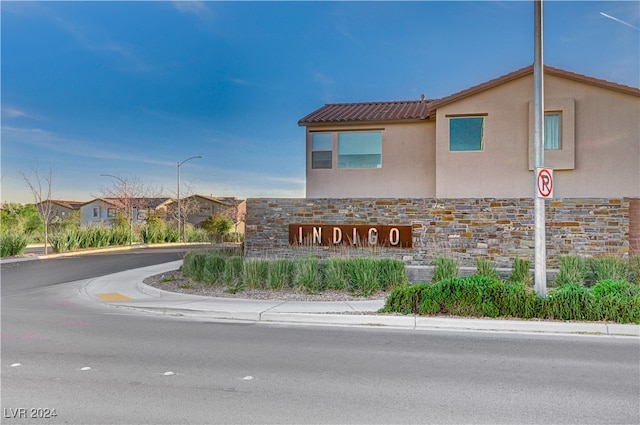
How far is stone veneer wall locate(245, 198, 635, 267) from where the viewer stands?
45.1 ft

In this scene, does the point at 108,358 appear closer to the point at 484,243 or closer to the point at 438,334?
the point at 438,334

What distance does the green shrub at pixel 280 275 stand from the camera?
1272 centimetres

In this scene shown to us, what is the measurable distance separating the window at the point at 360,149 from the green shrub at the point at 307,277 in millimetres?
7979

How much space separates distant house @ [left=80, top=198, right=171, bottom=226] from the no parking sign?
3618cm

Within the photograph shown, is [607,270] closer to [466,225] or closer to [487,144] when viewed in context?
[466,225]

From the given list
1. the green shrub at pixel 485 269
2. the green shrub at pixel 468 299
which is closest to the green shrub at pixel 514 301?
the green shrub at pixel 468 299

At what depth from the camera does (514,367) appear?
6.47m

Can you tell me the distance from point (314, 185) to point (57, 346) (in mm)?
13636

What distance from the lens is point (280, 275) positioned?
502 inches

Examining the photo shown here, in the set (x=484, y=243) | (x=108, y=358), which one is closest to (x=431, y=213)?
(x=484, y=243)

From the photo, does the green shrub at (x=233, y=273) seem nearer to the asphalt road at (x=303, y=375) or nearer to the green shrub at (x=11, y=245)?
the asphalt road at (x=303, y=375)

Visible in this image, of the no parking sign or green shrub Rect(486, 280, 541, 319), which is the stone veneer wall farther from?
the no parking sign

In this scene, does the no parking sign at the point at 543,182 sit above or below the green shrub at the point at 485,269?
above

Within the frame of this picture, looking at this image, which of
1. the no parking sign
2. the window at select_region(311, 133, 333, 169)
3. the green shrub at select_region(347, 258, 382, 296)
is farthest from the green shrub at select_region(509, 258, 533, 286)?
the window at select_region(311, 133, 333, 169)
